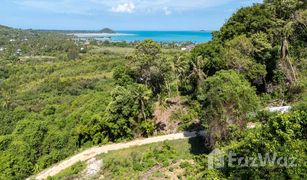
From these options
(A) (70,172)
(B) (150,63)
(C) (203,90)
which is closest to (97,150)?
(A) (70,172)

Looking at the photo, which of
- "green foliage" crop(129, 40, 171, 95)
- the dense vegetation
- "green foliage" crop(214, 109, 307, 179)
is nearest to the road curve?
the dense vegetation

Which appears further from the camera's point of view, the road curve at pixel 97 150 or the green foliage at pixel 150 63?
the green foliage at pixel 150 63

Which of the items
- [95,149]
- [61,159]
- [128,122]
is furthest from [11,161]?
[128,122]

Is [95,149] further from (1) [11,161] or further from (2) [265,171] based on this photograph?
(2) [265,171]

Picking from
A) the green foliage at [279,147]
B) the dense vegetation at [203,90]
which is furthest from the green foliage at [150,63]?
the green foliage at [279,147]

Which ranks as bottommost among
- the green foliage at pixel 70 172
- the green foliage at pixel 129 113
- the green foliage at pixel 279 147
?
the green foliage at pixel 70 172

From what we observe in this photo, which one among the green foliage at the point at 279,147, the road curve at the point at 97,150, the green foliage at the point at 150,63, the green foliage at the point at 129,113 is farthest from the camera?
the green foliage at the point at 150,63

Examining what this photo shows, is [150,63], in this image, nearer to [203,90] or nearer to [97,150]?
[203,90]

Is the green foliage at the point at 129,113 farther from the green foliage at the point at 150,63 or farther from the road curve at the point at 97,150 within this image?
the green foliage at the point at 150,63
